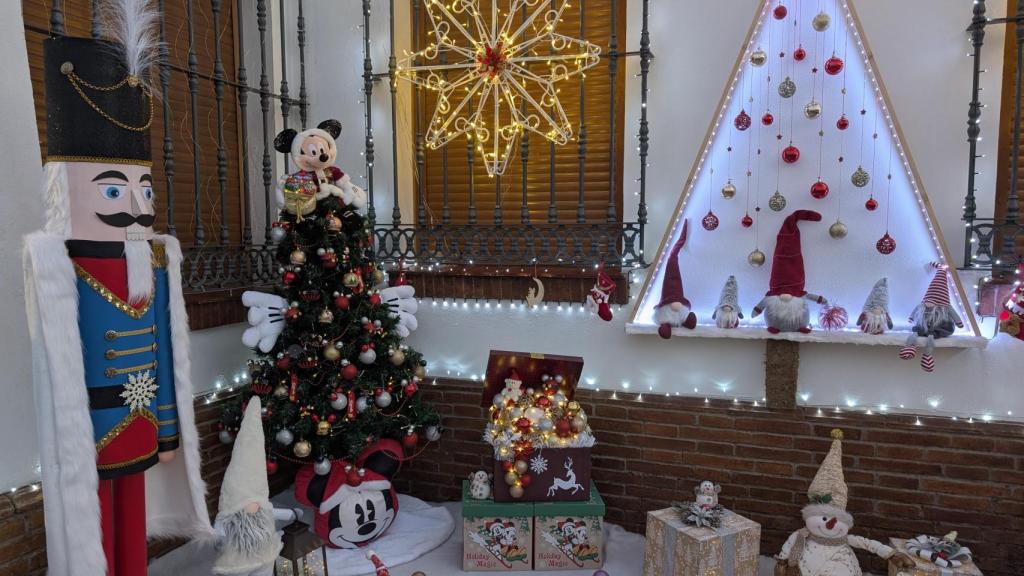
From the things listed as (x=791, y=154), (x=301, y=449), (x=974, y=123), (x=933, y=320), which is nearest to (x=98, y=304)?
(x=301, y=449)

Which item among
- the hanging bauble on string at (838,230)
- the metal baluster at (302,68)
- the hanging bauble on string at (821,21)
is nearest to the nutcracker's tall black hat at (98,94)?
the metal baluster at (302,68)

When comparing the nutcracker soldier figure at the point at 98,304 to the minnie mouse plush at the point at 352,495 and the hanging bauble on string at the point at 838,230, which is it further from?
the hanging bauble on string at the point at 838,230

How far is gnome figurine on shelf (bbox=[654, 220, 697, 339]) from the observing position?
2.92 metres

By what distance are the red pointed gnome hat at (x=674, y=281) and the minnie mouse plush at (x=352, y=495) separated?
1488mm

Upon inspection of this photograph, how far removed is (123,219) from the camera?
192 centimetres

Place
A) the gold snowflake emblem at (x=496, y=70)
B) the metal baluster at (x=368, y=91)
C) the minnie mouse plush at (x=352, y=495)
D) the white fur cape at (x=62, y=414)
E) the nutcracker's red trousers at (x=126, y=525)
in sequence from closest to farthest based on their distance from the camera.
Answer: the white fur cape at (x=62, y=414) → the nutcracker's red trousers at (x=126, y=525) → the minnie mouse plush at (x=352, y=495) → the gold snowflake emblem at (x=496, y=70) → the metal baluster at (x=368, y=91)

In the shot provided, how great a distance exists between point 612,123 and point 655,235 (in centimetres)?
60

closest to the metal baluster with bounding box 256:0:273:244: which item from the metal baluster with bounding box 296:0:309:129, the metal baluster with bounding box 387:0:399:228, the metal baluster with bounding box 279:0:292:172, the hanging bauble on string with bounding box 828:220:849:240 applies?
the metal baluster with bounding box 279:0:292:172

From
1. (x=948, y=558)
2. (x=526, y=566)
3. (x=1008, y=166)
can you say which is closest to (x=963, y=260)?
(x=1008, y=166)

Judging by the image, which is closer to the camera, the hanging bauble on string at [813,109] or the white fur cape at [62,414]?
the white fur cape at [62,414]

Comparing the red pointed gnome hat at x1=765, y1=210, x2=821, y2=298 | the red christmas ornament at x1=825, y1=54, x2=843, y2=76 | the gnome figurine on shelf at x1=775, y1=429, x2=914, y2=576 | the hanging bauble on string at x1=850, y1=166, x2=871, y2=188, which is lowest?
the gnome figurine on shelf at x1=775, y1=429, x2=914, y2=576

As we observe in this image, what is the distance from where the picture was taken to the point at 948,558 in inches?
93.2

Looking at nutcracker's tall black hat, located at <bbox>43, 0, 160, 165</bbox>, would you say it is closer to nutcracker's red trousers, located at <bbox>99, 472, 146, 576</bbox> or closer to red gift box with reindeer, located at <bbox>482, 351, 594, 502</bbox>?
nutcracker's red trousers, located at <bbox>99, 472, 146, 576</bbox>

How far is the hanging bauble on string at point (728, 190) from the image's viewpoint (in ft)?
9.46
